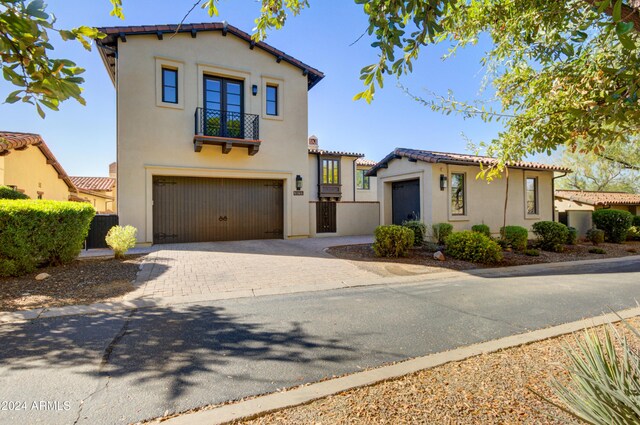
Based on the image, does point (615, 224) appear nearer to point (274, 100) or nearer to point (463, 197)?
point (463, 197)

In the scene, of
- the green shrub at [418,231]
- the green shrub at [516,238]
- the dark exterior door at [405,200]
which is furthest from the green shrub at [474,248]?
the dark exterior door at [405,200]

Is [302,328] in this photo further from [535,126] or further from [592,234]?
[592,234]

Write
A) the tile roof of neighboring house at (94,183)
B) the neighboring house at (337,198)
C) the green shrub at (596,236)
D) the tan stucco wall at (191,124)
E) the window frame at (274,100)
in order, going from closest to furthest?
the tan stucco wall at (191,124), the window frame at (274,100), the green shrub at (596,236), the neighboring house at (337,198), the tile roof of neighboring house at (94,183)

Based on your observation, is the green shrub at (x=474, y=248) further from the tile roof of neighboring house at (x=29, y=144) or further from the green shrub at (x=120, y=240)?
the tile roof of neighboring house at (x=29, y=144)

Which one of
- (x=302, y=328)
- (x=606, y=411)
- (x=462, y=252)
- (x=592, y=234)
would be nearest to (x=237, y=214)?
(x=462, y=252)

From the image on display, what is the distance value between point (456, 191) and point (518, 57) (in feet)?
28.0

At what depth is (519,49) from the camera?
445 centimetres

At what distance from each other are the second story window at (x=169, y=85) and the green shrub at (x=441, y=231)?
35.0 feet

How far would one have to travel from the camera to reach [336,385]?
2.75 metres

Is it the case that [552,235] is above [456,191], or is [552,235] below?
below

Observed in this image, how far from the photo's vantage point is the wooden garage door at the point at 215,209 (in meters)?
11.8

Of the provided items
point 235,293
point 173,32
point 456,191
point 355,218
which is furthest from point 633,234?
point 173,32

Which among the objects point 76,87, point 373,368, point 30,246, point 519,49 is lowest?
point 373,368

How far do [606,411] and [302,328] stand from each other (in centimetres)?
296
